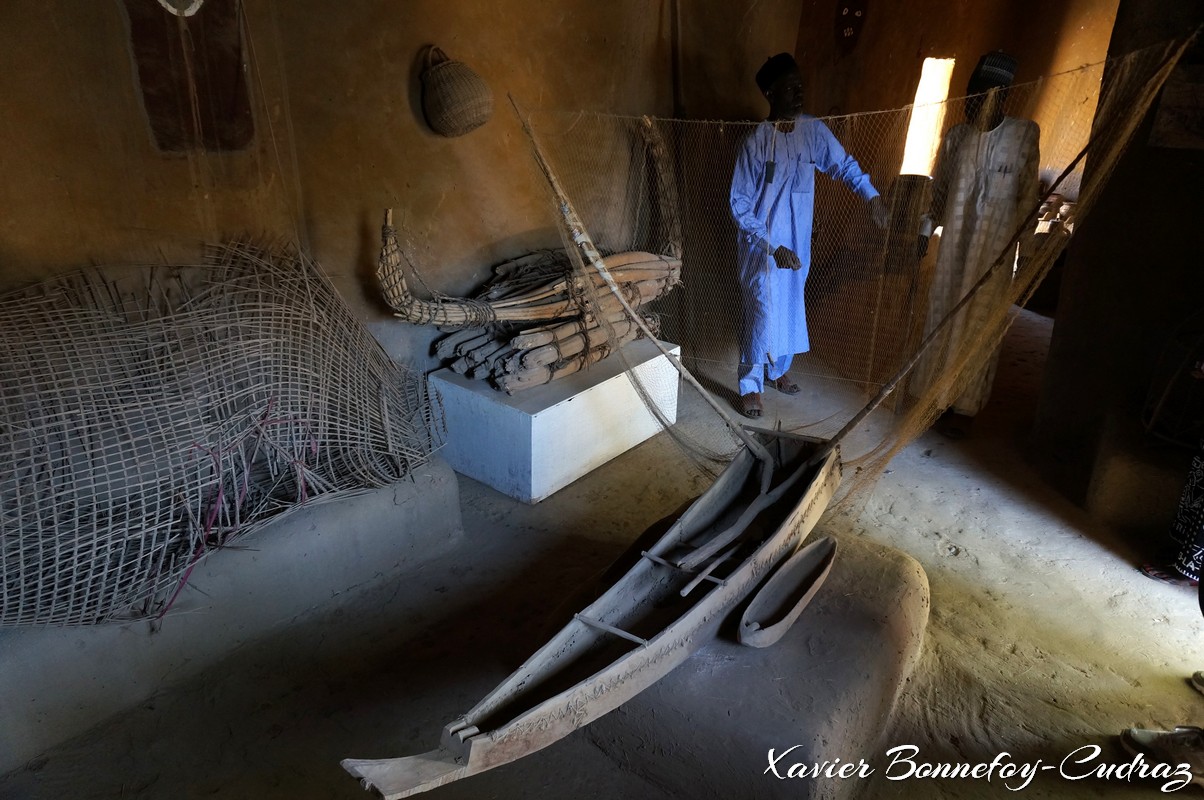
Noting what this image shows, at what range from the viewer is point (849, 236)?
4.62 metres

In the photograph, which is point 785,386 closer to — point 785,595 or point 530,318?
point 530,318

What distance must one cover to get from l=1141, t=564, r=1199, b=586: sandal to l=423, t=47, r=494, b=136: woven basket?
344 centimetres

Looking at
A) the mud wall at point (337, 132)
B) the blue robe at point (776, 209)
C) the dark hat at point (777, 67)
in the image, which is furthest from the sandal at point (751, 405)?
the dark hat at point (777, 67)

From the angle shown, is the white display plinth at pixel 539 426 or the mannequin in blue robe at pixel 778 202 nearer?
the white display plinth at pixel 539 426

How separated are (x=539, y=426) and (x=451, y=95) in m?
1.49

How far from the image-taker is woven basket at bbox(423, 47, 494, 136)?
3324 millimetres

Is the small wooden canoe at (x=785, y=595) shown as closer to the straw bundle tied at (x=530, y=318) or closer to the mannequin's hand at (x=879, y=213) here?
the straw bundle tied at (x=530, y=318)

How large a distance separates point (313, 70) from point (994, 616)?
3385 millimetres

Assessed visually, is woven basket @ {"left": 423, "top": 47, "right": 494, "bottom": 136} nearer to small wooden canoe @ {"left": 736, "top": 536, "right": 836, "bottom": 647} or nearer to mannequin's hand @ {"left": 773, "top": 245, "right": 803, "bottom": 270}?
mannequin's hand @ {"left": 773, "top": 245, "right": 803, "bottom": 270}

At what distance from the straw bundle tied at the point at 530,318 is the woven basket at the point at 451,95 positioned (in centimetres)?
56

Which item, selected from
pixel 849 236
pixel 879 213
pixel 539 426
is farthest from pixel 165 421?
pixel 849 236

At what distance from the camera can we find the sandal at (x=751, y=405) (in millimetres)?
4582

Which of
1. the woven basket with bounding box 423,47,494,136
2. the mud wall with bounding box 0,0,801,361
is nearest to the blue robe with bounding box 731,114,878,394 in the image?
the mud wall with bounding box 0,0,801,361

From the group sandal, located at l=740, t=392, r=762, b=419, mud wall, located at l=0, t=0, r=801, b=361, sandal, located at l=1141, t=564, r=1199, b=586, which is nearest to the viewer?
mud wall, located at l=0, t=0, r=801, b=361
